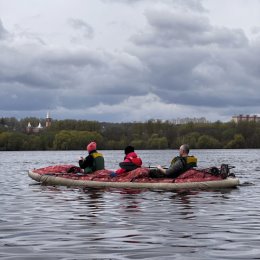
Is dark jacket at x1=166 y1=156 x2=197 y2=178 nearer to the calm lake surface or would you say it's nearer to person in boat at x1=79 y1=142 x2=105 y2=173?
the calm lake surface

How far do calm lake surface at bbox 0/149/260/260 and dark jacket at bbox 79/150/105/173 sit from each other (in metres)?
4.80

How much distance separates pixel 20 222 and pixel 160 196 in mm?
7427

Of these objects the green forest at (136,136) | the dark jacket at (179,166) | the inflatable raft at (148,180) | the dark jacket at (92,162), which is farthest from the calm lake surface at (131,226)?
the green forest at (136,136)

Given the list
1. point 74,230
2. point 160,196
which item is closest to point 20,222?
point 74,230

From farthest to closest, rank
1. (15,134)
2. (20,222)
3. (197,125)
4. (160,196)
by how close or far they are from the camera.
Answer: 1. (197,125)
2. (15,134)
3. (160,196)
4. (20,222)

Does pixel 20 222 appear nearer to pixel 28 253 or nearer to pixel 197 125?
pixel 28 253

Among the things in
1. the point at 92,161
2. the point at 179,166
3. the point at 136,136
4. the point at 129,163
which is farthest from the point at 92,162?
the point at 136,136

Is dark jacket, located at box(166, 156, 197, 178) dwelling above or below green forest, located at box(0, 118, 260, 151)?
below

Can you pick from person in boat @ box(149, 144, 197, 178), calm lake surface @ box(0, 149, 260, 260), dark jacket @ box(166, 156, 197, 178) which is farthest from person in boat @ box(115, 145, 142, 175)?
calm lake surface @ box(0, 149, 260, 260)

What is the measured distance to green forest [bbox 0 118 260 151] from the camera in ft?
472

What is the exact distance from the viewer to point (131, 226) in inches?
515

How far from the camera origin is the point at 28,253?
A: 1027cm

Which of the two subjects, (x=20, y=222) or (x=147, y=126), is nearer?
(x=20, y=222)

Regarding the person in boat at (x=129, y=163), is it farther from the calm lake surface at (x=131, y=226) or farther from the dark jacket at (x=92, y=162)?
the calm lake surface at (x=131, y=226)
